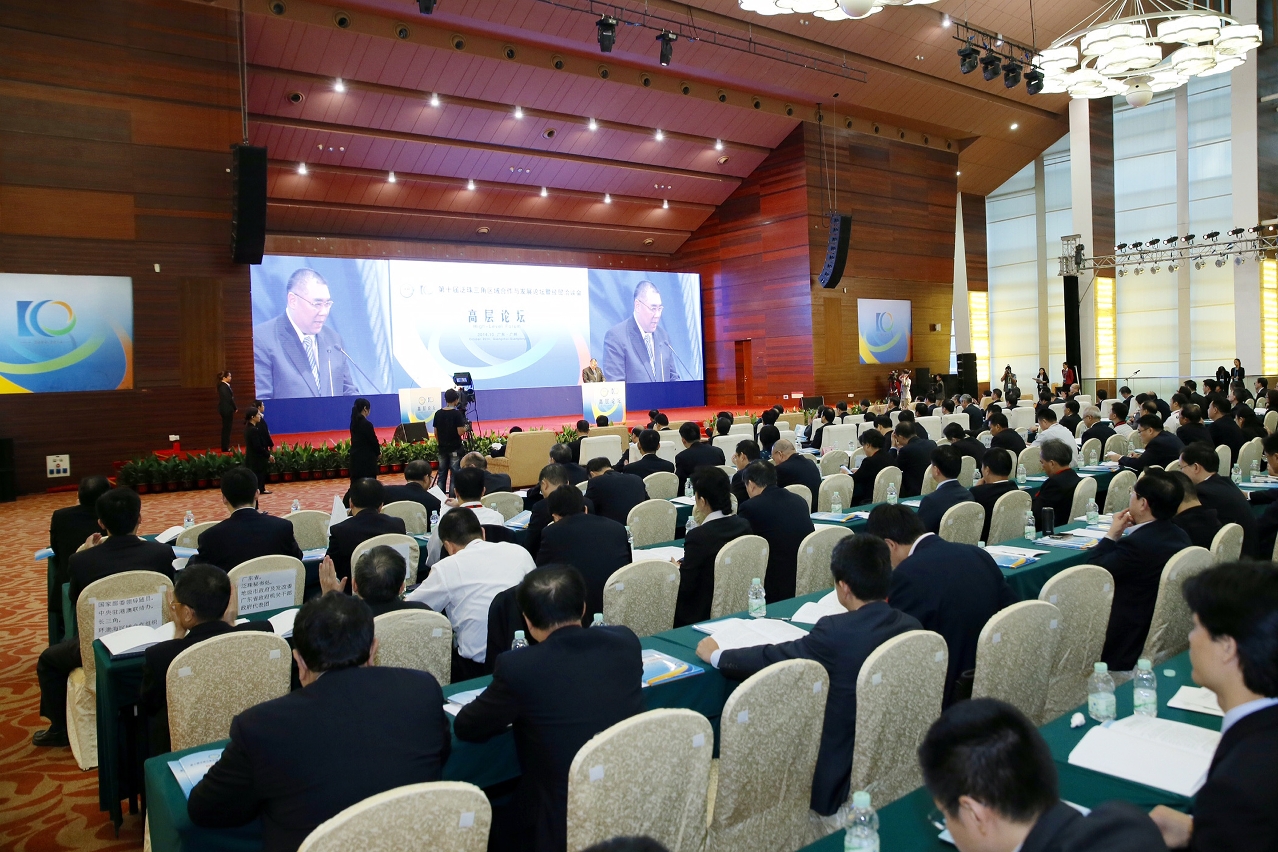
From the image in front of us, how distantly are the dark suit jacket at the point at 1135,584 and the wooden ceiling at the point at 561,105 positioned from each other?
11.5 meters

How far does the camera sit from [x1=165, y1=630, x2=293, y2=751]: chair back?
2529 mm

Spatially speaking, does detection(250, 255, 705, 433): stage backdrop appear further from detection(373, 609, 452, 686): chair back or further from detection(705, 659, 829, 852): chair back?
detection(705, 659, 829, 852): chair back

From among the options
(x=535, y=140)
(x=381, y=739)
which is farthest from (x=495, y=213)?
(x=381, y=739)

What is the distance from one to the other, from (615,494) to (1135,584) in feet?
9.88

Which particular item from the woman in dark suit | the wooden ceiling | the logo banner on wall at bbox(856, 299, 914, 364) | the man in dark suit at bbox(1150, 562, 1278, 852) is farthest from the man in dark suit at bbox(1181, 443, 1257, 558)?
the logo banner on wall at bbox(856, 299, 914, 364)

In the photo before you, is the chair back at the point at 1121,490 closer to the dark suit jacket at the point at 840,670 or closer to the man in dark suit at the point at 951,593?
the man in dark suit at the point at 951,593

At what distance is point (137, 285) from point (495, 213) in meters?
8.02

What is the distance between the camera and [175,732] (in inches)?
101

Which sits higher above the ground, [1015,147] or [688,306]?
[1015,147]

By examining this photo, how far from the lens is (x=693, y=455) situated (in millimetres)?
6980

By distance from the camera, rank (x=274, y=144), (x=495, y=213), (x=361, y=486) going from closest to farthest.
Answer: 1. (x=361, y=486)
2. (x=274, y=144)
3. (x=495, y=213)

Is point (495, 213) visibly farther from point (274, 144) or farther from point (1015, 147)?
point (1015, 147)

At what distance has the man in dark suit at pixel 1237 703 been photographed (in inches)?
52.5

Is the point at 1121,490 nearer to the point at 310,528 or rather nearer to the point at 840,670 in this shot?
the point at 840,670
